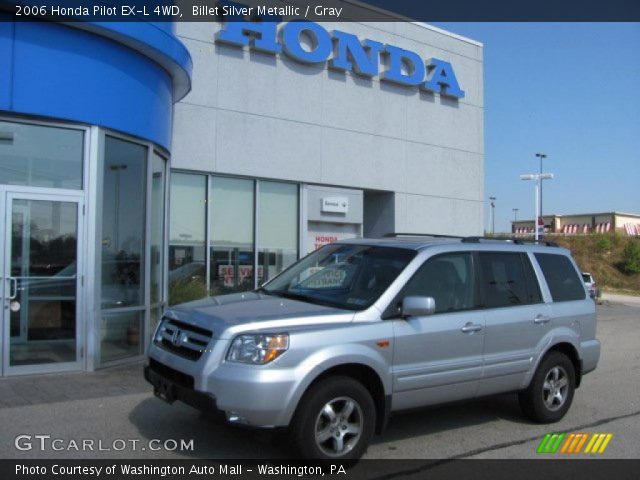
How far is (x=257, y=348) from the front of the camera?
15.9ft

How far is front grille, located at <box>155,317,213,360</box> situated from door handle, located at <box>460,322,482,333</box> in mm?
2364

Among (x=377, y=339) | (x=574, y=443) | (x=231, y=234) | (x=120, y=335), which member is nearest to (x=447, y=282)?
(x=377, y=339)

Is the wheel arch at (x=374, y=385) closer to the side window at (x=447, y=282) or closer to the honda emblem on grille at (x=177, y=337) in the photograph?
the side window at (x=447, y=282)

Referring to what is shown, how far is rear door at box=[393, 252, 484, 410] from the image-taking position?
551 cm

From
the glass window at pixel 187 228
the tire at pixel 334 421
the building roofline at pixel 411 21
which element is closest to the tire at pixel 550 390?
the tire at pixel 334 421

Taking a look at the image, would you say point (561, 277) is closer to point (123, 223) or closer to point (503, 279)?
point (503, 279)

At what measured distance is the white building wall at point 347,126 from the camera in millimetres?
13492

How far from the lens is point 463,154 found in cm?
1816

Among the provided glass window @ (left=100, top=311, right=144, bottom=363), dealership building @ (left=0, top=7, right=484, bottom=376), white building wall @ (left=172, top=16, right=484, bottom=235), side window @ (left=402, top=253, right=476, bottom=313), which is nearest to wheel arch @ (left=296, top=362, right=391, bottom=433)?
side window @ (left=402, top=253, right=476, bottom=313)

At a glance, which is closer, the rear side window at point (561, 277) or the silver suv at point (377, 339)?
the silver suv at point (377, 339)

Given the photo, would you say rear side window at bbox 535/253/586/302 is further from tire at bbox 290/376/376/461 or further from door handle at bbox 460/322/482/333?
tire at bbox 290/376/376/461

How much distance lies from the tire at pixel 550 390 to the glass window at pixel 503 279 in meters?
0.74

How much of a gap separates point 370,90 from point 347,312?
1172cm

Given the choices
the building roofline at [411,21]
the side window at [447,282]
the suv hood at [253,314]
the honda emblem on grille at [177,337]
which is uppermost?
the building roofline at [411,21]
